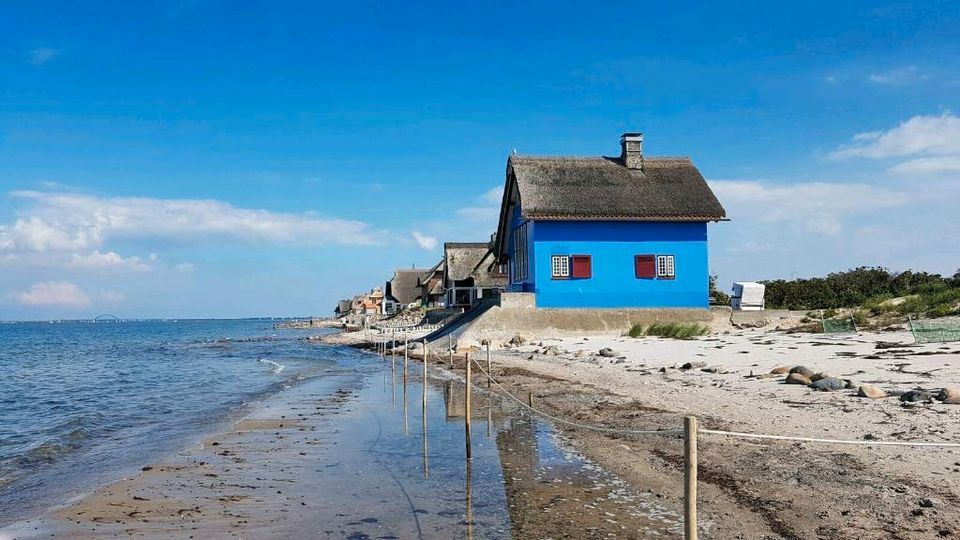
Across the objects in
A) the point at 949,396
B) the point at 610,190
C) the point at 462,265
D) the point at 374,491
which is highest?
the point at 610,190

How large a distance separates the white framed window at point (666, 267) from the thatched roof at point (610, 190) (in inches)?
65.1

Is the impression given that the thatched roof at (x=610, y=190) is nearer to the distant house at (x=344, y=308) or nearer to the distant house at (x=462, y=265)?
the distant house at (x=462, y=265)

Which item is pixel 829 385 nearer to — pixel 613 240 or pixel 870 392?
A: pixel 870 392

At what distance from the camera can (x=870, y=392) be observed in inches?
430

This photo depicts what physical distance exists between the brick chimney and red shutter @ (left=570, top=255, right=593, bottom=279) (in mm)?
5352

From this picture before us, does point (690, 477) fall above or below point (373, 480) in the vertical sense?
above

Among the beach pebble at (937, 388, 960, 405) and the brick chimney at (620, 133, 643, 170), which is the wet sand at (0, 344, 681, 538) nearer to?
the beach pebble at (937, 388, 960, 405)

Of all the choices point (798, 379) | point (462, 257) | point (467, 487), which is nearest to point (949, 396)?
point (798, 379)

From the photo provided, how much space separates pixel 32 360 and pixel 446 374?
113ft

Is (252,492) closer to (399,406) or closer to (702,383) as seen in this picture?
(399,406)

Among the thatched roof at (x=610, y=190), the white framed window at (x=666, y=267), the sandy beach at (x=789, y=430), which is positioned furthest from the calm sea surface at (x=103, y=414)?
the white framed window at (x=666, y=267)

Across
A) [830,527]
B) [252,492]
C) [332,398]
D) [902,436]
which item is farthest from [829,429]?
[332,398]

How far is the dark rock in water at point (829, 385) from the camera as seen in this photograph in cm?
1177

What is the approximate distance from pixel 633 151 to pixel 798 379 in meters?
22.1
